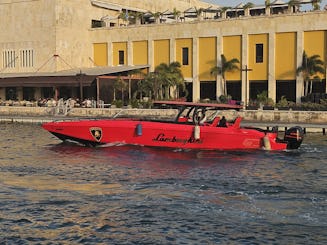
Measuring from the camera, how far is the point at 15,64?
6544cm

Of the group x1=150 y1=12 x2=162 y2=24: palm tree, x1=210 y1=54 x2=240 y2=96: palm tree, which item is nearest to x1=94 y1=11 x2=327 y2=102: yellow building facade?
x1=210 y1=54 x2=240 y2=96: palm tree

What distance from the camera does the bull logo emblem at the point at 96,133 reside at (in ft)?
87.5

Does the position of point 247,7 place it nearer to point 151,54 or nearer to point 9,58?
point 151,54

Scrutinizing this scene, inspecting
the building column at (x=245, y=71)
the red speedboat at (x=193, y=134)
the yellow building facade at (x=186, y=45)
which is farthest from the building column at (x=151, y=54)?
the red speedboat at (x=193, y=134)

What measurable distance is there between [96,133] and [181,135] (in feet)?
14.0

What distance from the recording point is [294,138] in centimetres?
2516

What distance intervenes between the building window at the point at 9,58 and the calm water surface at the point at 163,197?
1673 inches

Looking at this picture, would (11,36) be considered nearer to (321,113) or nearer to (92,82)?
(92,82)

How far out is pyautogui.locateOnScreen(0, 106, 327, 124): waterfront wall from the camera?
38188mm

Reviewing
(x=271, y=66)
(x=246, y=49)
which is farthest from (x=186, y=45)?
(x=271, y=66)

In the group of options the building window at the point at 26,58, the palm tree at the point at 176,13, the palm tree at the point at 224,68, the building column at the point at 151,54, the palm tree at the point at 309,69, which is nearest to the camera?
the palm tree at the point at 309,69

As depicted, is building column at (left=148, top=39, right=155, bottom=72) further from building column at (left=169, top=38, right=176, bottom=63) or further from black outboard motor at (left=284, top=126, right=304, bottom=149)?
black outboard motor at (left=284, top=126, right=304, bottom=149)

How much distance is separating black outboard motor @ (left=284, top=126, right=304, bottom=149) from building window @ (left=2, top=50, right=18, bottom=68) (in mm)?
46723

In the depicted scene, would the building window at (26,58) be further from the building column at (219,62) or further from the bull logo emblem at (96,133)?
the bull logo emblem at (96,133)
